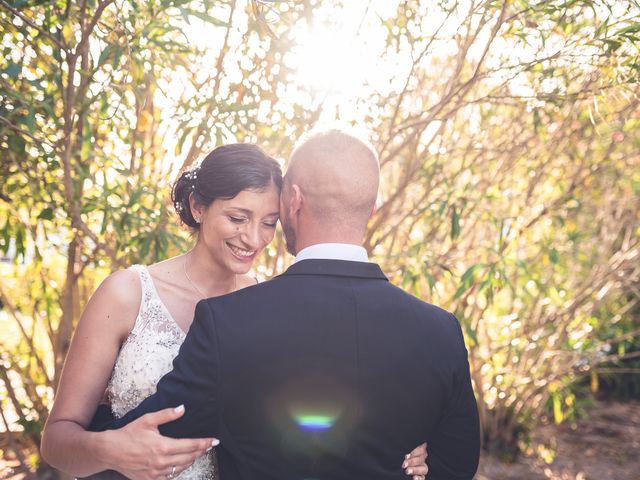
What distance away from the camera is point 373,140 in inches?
168

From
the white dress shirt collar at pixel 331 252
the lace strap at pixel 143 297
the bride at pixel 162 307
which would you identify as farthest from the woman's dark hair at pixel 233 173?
the white dress shirt collar at pixel 331 252

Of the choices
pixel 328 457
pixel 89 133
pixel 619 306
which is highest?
pixel 89 133

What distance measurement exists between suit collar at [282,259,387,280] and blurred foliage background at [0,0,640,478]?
3.82ft

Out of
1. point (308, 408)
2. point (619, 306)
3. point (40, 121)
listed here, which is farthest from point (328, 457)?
point (619, 306)

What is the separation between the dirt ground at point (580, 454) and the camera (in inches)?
221

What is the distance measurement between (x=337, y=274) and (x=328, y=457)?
1.63 ft

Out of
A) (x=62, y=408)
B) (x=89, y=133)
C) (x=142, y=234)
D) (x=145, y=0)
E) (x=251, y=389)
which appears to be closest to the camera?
(x=251, y=389)

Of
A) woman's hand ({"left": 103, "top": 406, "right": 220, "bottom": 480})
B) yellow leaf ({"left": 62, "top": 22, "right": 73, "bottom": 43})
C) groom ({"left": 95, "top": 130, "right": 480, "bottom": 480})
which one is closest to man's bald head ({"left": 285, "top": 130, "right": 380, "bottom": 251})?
groom ({"left": 95, "top": 130, "right": 480, "bottom": 480})

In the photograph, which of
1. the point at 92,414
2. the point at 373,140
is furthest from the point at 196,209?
the point at 373,140

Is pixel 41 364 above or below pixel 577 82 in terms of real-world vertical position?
below

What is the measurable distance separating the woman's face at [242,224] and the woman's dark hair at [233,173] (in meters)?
0.03

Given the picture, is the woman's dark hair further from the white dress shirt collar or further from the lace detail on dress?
the white dress shirt collar

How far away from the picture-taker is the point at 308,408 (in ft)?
5.68

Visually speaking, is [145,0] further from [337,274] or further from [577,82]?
[577,82]
